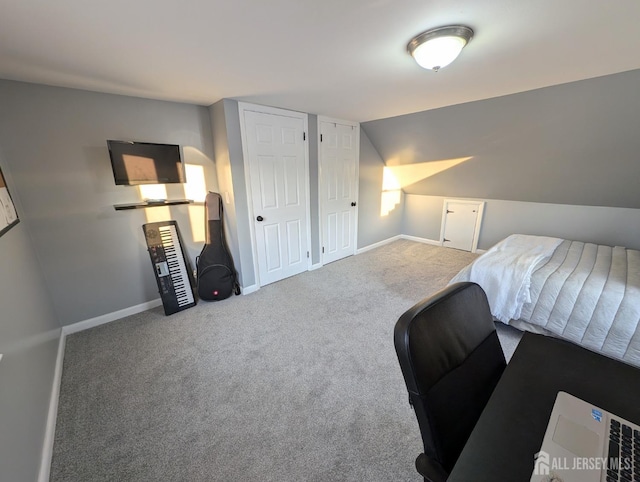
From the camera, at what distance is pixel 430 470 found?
723 millimetres

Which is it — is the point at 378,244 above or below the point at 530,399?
below

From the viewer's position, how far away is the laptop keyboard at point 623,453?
1.85ft

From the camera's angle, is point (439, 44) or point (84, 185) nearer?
point (439, 44)

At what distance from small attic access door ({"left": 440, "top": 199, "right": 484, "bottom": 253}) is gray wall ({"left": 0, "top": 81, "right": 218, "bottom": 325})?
4159 millimetres

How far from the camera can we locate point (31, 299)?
1.75 m

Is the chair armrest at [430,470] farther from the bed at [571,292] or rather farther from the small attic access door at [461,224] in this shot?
the small attic access door at [461,224]

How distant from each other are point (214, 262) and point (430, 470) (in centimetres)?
274

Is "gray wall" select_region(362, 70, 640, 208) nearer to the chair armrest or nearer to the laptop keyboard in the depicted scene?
the laptop keyboard

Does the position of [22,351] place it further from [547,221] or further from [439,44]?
[547,221]

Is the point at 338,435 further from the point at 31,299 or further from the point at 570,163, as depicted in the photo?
the point at 570,163

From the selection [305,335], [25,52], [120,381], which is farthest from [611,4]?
[120,381]

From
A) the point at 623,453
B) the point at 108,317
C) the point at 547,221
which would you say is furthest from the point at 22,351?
the point at 547,221

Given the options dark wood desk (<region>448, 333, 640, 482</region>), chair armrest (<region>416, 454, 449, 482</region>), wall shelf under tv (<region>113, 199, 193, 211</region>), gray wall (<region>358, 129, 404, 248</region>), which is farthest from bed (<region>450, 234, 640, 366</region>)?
wall shelf under tv (<region>113, 199, 193, 211</region>)

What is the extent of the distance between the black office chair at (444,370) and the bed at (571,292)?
1.55 meters
